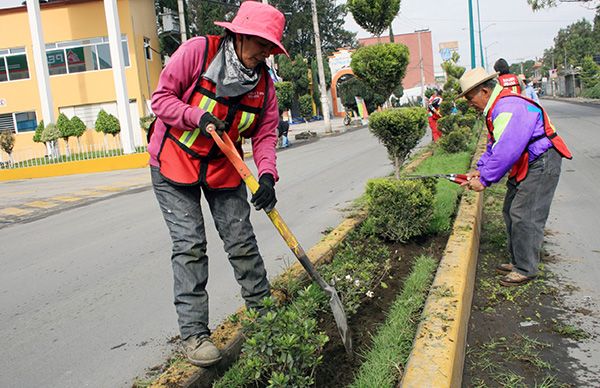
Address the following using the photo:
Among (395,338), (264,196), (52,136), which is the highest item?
(52,136)

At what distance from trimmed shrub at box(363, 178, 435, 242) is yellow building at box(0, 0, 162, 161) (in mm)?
22880

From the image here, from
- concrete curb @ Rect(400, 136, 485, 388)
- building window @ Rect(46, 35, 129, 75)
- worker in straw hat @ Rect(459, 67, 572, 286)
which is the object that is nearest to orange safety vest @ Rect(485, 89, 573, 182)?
worker in straw hat @ Rect(459, 67, 572, 286)

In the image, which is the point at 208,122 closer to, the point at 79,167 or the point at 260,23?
the point at 260,23

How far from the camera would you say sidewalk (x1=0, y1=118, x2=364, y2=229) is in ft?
35.0

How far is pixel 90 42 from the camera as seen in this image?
2645 cm

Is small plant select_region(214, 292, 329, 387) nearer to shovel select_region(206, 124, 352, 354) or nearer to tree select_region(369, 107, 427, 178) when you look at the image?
shovel select_region(206, 124, 352, 354)

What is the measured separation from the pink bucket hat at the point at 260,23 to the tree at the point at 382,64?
11.7ft

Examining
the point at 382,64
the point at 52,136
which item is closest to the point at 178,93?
the point at 382,64

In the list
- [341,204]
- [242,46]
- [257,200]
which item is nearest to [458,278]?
[257,200]

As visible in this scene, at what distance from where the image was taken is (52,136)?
20.1 meters

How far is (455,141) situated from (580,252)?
289 inches

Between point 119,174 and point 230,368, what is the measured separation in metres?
15.4

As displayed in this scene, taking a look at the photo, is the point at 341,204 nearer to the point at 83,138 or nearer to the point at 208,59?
the point at 208,59

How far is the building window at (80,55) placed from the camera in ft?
86.8
